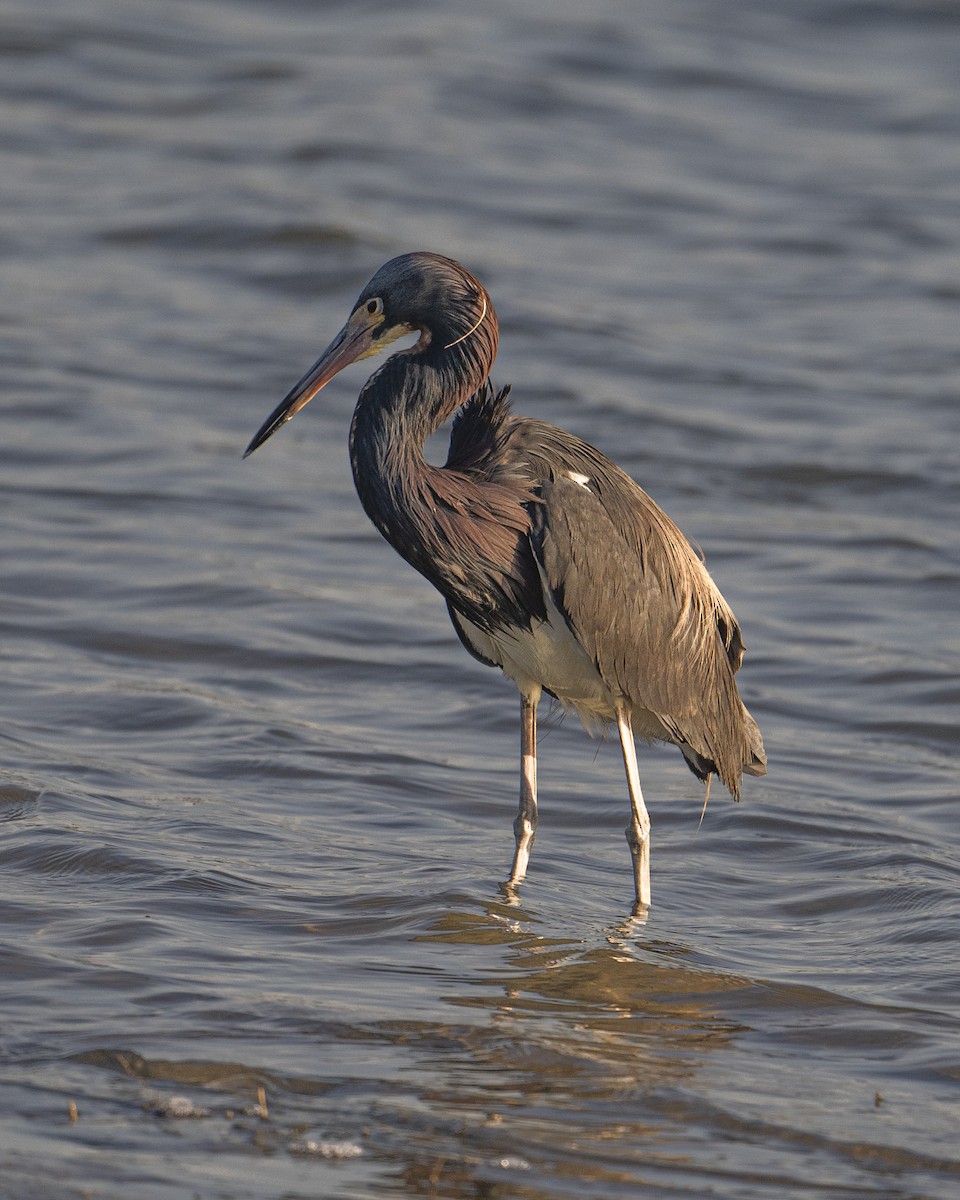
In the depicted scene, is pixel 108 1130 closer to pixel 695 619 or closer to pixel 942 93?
pixel 695 619

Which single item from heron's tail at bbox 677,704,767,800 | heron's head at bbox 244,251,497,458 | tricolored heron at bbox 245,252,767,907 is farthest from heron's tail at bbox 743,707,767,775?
heron's head at bbox 244,251,497,458

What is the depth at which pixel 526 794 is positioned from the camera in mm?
6879

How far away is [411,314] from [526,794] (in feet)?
5.93

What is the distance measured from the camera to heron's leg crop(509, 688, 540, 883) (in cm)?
674

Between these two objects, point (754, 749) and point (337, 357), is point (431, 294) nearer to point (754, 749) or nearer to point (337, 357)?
point (337, 357)

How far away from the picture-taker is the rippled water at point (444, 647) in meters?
4.82

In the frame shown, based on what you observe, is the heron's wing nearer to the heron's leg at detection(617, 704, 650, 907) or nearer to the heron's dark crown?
the heron's leg at detection(617, 704, 650, 907)

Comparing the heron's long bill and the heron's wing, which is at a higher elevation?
the heron's long bill

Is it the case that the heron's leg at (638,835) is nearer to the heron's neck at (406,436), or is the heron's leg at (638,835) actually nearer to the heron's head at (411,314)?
the heron's neck at (406,436)

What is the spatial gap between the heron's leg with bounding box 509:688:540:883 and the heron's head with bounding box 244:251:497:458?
1.37 meters

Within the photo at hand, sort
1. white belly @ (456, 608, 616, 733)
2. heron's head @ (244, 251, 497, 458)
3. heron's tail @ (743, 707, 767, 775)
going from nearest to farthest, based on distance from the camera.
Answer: heron's head @ (244, 251, 497, 458)
white belly @ (456, 608, 616, 733)
heron's tail @ (743, 707, 767, 775)

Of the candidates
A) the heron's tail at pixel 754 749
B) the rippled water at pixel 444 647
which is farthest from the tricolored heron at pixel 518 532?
the rippled water at pixel 444 647

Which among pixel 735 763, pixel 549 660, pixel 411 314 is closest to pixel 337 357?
pixel 411 314

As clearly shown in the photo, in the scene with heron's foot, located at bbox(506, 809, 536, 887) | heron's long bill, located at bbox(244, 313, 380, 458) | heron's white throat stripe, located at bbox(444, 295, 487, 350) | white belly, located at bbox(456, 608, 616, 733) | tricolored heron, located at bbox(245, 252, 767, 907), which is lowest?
heron's foot, located at bbox(506, 809, 536, 887)
